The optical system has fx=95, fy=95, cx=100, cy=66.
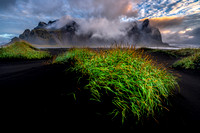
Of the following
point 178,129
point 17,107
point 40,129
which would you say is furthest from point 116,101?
point 17,107

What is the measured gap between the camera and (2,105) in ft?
5.95

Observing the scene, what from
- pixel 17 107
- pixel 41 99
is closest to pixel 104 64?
pixel 41 99

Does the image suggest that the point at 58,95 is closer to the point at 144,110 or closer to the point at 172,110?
the point at 144,110

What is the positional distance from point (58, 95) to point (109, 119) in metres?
1.22

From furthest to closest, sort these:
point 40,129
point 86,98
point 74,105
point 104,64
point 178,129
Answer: point 104,64
point 86,98
point 74,105
point 178,129
point 40,129

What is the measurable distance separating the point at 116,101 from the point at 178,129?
1.18 metres

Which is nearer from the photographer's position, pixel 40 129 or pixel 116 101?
pixel 40 129

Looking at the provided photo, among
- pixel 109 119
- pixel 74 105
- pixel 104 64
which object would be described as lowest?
pixel 109 119

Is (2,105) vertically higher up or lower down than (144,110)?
higher up

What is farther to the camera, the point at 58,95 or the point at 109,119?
the point at 58,95

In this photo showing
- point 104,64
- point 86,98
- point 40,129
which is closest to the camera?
point 40,129

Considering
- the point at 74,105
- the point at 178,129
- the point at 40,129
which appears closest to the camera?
the point at 40,129

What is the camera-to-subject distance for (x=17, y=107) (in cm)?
177

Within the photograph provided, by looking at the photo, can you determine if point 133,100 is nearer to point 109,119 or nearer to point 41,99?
point 109,119
